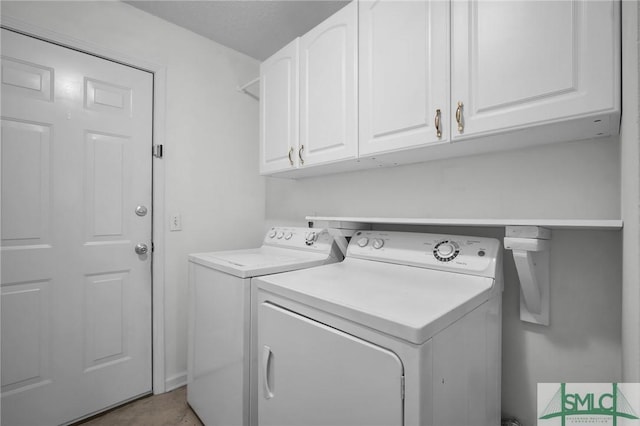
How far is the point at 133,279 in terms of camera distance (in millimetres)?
1894

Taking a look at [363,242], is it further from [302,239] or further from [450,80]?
[450,80]

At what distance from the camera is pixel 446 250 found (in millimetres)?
1315

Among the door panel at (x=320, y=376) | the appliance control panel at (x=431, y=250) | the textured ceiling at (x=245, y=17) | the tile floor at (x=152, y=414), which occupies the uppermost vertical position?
the textured ceiling at (x=245, y=17)

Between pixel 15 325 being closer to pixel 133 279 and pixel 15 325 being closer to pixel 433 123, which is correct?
pixel 133 279

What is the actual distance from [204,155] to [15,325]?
144 centimetres

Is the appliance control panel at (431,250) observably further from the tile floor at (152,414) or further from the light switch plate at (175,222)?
the tile floor at (152,414)

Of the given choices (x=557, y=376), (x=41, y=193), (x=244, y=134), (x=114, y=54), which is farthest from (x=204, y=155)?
(x=557, y=376)

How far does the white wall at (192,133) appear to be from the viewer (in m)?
1.82

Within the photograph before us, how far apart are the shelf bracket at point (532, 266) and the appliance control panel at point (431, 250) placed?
4.2 inches

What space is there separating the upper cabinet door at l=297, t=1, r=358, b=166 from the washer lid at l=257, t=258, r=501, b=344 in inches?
25.3

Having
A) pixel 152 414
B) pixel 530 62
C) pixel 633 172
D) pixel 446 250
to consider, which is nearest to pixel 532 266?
pixel 446 250

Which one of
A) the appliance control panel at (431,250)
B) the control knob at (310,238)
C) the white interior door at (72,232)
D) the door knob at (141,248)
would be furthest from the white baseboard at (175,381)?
the appliance control panel at (431,250)
